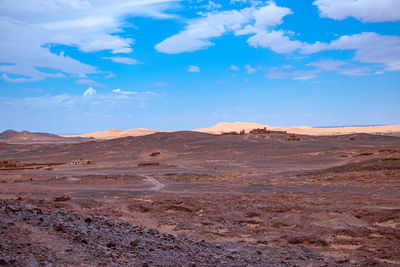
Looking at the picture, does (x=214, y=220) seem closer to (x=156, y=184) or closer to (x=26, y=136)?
(x=156, y=184)

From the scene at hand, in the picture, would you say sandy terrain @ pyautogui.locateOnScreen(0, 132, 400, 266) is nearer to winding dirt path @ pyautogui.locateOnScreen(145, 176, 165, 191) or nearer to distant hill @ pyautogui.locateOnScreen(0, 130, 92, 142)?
winding dirt path @ pyautogui.locateOnScreen(145, 176, 165, 191)

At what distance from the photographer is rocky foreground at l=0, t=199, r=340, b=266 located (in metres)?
6.82

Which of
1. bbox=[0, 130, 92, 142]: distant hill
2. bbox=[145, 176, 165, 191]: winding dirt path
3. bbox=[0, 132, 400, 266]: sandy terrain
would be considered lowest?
bbox=[145, 176, 165, 191]: winding dirt path

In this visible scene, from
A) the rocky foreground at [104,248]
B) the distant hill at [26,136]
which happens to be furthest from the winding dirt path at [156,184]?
the distant hill at [26,136]

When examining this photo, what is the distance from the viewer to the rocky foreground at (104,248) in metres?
6.82

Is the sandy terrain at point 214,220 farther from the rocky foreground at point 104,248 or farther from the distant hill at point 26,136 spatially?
the distant hill at point 26,136

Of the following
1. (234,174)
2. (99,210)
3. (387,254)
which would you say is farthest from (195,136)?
(387,254)

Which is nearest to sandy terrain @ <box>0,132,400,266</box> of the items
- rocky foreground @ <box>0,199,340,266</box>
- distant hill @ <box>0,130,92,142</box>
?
rocky foreground @ <box>0,199,340,266</box>

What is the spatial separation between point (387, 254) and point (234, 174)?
2392 centimetres

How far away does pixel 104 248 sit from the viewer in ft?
25.0

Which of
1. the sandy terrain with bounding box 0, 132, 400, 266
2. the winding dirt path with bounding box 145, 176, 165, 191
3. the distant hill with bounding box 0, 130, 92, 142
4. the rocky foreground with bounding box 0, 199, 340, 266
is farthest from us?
the distant hill with bounding box 0, 130, 92, 142

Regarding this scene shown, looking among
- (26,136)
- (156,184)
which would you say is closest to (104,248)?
(156,184)

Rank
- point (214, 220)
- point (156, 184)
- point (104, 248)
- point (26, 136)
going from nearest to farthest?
1. point (104, 248)
2. point (214, 220)
3. point (156, 184)
4. point (26, 136)

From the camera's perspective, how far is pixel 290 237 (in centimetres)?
1207
